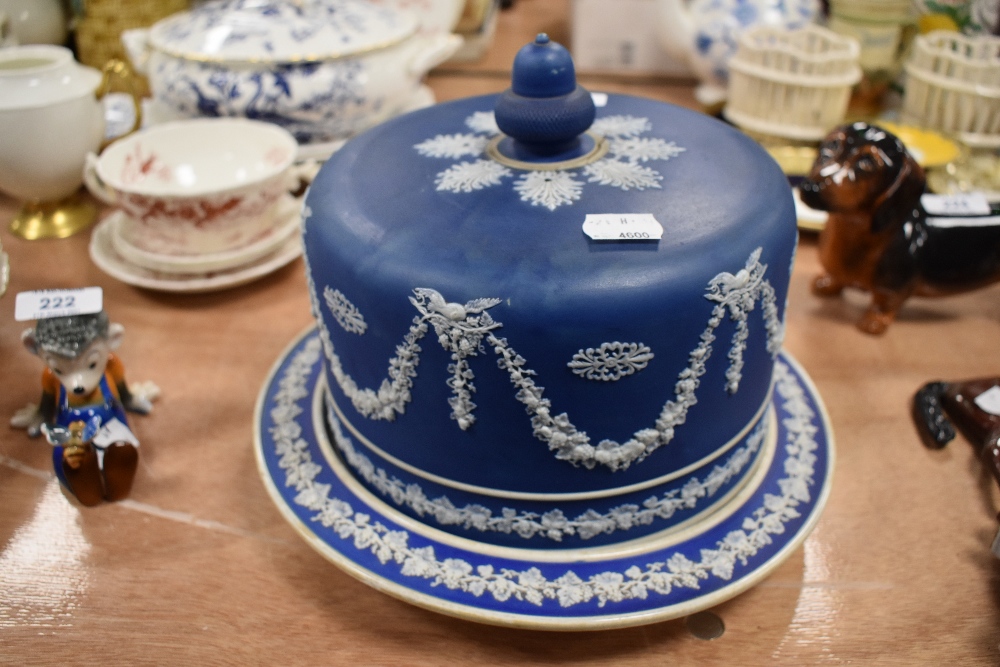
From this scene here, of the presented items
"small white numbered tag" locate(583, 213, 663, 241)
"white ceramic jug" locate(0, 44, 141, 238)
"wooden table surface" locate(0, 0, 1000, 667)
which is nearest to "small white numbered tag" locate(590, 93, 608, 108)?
"small white numbered tag" locate(583, 213, 663, 241)

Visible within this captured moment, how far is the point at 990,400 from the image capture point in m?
1.25

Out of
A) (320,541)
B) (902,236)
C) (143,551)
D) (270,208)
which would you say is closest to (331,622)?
(320,541)

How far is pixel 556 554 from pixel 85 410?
692 millimetres

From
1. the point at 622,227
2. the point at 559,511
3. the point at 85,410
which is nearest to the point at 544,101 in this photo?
the point at 622,227

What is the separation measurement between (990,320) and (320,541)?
4.40 ft

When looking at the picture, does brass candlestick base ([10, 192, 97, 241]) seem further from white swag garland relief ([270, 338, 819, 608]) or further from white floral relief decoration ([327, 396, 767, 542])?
white floral relief decoration ([327, 396, 767, 542])

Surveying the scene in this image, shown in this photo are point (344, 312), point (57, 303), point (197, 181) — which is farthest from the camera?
point (197, 181)

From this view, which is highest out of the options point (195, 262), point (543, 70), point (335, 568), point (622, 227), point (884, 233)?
point (543, 70)

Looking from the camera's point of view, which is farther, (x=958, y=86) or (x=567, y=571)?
(x=958, y=86)

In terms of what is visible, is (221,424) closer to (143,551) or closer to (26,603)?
(143,551)

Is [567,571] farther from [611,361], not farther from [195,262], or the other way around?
[195,262]

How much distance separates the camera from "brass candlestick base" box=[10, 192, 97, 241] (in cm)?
181

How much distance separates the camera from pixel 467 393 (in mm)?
857

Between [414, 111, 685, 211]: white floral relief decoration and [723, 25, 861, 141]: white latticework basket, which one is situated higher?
[414, 111, 685, 211]: white floral relief decoration
